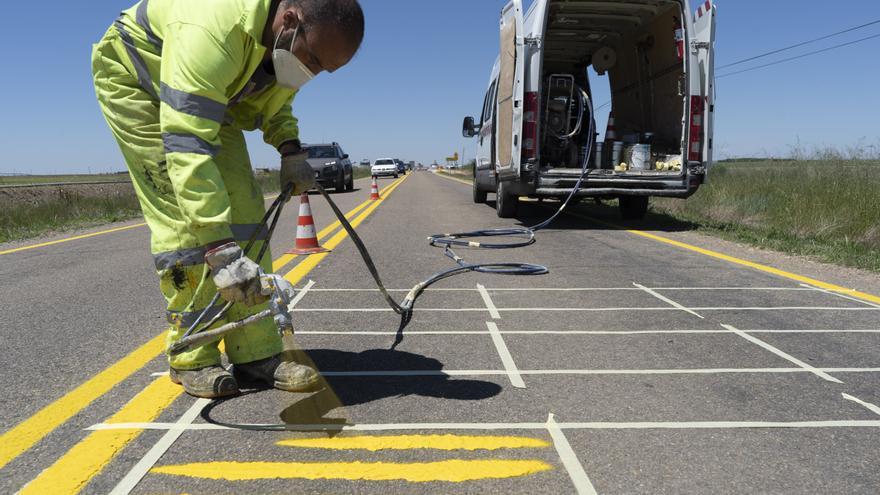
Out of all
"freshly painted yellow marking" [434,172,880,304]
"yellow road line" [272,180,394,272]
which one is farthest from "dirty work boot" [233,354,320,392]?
"freshly painted yellow marking" [434,172,880,304]

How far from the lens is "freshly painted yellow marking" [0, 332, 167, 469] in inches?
92.8

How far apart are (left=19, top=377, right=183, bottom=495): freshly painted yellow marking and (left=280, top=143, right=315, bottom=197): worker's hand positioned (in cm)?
111

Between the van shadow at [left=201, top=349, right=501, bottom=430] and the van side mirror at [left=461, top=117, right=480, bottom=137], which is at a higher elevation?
the van side mirror at [left=461, top=117, right=480, bottom=137]

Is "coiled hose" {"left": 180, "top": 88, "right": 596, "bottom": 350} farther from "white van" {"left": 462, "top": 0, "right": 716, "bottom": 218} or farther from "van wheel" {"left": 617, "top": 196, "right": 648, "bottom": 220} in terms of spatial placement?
"van wheel" {"left": 617, "top": 196, "right": 648, "bottom": 220}

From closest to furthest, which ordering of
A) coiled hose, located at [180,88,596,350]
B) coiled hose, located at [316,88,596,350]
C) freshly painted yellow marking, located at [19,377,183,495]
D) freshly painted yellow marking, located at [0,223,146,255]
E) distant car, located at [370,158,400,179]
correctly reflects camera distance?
1. freshly painted yellow marking, located at [19,377,183,495]
2. coiled hose, located at [180,88,596,350]
3. coiled hose, located at [316,88,596,350]
4. freshly painted yellow marking, located at [0,223,146,255]
5. distant car, located at [370,158,400,179]

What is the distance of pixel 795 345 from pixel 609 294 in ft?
5.07

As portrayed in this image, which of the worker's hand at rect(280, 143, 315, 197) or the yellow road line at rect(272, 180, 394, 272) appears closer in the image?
the worker's hand at rect(280, 143, 315, 197)

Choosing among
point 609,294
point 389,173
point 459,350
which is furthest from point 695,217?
point 389,173

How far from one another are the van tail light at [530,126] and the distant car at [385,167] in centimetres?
4383

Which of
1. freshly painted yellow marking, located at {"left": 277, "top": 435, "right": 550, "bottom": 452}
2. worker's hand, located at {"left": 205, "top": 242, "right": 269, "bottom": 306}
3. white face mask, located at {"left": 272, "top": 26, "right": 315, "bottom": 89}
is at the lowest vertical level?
freshly painted yellow marking, located at {"left": 277, "top": 435, "right": 550, "bottom": 452}

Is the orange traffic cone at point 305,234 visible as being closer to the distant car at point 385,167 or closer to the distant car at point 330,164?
the distant car at point 330,164

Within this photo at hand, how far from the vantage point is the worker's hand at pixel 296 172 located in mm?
3166

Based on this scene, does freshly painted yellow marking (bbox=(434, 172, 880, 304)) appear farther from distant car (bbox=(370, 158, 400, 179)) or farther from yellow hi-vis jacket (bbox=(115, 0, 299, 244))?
distant car (bbox=(370, 158, 400, 179))

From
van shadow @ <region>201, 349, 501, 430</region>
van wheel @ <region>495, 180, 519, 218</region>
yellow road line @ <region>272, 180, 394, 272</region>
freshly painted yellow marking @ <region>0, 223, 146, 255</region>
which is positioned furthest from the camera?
van wheel @ <region>495, 180, 519, 218</region>
